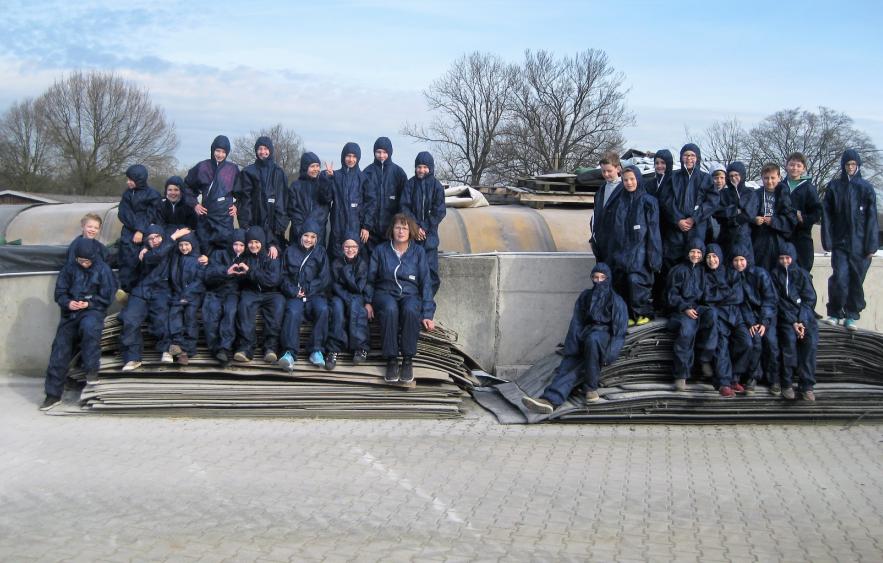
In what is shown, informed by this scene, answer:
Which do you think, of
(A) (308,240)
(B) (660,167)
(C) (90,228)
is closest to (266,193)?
(A) (308,240)

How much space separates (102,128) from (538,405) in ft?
163

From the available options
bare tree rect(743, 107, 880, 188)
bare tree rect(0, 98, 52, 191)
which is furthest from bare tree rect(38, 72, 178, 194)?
bare tree rect(743, 107, 880, 188)

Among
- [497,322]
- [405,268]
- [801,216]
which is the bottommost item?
[497,322]

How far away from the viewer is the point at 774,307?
26.3ft

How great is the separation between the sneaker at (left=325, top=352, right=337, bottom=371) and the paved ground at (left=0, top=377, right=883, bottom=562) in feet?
2.03

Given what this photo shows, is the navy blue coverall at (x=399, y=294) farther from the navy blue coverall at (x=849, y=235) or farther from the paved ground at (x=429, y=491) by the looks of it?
the navy blue coverall at (x=849, y=235)

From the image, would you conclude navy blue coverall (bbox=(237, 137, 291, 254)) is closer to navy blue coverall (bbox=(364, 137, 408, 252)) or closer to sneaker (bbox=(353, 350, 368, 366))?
navy blue coverall (bbox=(364, 137, 408, 252))

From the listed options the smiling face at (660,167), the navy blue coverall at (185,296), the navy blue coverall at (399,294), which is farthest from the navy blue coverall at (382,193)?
the smiling face at (660,167)

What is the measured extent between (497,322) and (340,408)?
229cm

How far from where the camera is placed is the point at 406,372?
803 centimetres

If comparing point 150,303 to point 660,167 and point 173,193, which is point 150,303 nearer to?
point 173,193

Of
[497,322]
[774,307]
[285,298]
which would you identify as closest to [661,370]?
[774,307]

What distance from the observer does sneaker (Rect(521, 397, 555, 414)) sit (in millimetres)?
7762

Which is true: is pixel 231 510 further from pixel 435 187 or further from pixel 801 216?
pixel 801 216
